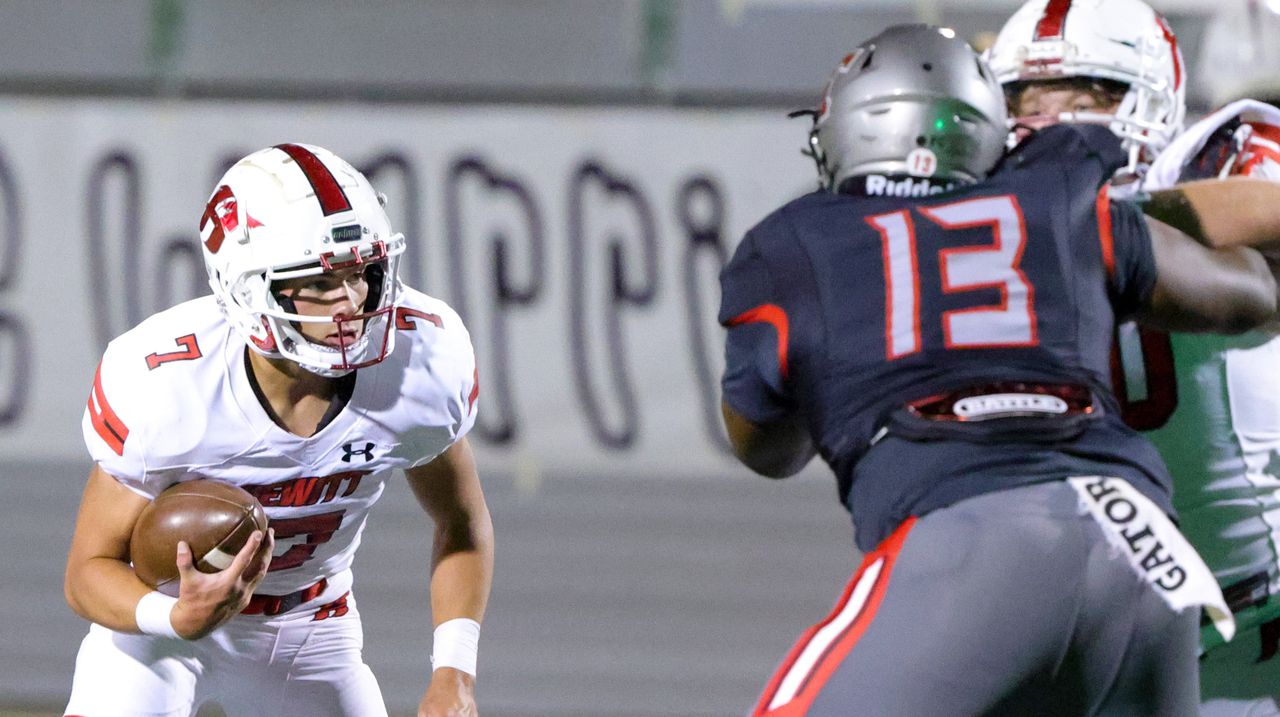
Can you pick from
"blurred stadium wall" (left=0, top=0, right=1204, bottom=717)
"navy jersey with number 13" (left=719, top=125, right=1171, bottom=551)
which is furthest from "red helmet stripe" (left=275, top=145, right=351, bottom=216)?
"blurred stadium wall" (left=0, top=0, right=1204, bottom=717)

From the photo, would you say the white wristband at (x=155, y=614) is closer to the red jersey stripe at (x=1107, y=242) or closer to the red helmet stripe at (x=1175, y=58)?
the red jersey stripe at (x=1107, y=242)

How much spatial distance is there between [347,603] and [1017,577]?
5.51ft

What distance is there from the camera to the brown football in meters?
2.80

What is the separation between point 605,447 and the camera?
6.89 m

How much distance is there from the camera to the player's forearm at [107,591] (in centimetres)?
289

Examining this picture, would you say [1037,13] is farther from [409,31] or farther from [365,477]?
[409,31]

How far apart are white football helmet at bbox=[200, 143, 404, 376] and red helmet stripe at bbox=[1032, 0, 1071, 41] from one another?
1.32m

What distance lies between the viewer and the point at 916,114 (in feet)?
8.00

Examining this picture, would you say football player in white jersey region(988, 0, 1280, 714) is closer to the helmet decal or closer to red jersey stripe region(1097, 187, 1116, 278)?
red jersey stripe region(1097, 187, 1116, 278)

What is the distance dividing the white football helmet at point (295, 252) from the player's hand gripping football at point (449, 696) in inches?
23.3

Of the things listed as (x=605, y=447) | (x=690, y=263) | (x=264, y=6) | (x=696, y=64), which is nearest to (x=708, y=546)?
(x=605, y=447)

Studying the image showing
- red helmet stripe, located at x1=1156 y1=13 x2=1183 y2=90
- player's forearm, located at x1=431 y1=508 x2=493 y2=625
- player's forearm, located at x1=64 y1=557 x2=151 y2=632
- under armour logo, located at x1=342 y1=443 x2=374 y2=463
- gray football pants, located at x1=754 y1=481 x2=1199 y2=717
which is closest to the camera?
gray football pants, located at x1=754 y1=481 x2=1199 y2=717

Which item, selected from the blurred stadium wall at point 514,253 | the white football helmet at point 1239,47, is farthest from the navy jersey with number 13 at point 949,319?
the white football helmet at point 1239,47

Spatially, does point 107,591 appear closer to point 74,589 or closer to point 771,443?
point 74,589
